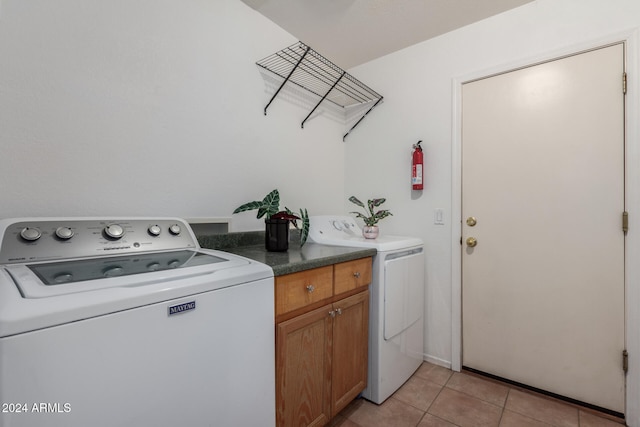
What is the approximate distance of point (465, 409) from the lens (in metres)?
1.60

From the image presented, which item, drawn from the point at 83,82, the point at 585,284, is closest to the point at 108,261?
the point at 83,82

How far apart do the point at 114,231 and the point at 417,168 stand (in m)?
1.80

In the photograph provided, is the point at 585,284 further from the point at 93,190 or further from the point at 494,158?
the point at 93,190

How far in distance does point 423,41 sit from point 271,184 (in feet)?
5.00

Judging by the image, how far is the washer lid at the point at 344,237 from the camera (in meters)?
1.68

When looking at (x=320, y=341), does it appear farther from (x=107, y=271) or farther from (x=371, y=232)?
(x=107, y=271)

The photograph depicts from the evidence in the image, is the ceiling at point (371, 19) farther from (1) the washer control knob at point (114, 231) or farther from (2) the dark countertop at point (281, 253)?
(1) the washer control knob at point (114, 231)

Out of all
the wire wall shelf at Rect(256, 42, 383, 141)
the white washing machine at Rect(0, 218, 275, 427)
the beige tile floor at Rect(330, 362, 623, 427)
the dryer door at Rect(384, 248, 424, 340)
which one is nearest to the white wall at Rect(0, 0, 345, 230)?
the wire wall shelf at Rect(256, 42, 383, 141)

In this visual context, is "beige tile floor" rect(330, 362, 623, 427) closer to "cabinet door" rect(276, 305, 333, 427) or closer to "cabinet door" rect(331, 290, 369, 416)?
"cabinet door" rect(331, 290, 369, 416)

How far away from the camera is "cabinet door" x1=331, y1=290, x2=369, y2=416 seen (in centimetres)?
142

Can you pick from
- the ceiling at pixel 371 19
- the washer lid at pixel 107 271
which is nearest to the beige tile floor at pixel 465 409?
the washer lid at pixel 107 271

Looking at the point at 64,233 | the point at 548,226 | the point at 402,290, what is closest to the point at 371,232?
the point at 402,290

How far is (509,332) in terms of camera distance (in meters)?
1.83

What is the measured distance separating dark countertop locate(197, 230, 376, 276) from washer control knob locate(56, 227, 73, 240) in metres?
0.52
